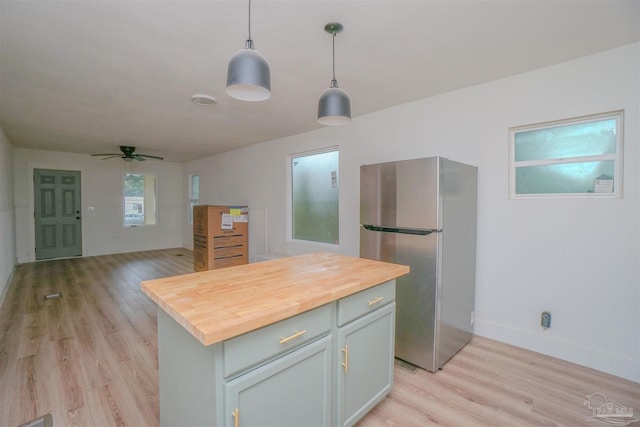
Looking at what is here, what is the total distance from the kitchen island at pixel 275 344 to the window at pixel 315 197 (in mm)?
2408

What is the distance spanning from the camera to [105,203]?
698cm

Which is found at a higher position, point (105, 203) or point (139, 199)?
point (139, 199)

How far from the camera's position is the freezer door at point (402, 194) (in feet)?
7.27

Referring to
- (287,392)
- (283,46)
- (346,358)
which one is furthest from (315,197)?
(287,392)

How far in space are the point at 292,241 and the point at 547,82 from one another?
376cm

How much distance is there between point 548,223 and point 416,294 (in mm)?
1306

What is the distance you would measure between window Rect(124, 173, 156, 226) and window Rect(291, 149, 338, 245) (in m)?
5.00

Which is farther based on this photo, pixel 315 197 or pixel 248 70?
pixel 315 197

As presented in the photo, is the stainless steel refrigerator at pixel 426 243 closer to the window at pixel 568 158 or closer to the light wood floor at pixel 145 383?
the light wood floor at pixel 145 383

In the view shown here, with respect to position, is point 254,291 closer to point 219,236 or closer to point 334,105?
point 334,105

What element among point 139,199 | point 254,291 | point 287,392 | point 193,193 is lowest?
point 287,392

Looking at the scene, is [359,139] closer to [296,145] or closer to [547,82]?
[296,145]

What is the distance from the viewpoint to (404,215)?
239 cm

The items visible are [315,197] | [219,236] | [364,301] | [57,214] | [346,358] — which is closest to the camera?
[346,358]
